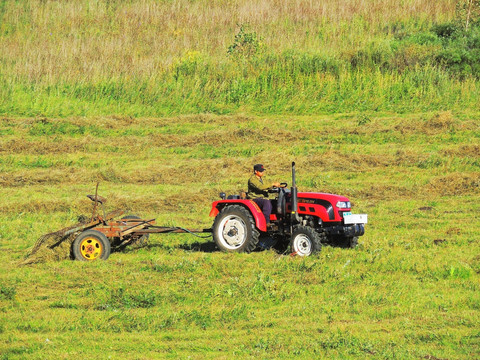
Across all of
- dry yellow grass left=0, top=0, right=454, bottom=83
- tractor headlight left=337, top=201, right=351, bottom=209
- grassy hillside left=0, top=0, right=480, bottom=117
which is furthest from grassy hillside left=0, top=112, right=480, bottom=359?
dry yellow grass left=0, top=0, right=454, bottom=83

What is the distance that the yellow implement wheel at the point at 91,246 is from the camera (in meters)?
10.2

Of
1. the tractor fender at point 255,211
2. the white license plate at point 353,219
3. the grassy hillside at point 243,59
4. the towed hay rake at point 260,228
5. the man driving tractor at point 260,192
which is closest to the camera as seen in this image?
the white license plate at point 353,219

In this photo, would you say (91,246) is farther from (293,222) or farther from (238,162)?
(238,162)

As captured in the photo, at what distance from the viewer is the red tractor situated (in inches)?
397

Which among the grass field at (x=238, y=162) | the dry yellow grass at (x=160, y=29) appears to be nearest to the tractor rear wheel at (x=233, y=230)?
the grass field at (x=238, y=162)

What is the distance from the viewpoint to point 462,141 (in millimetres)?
17750

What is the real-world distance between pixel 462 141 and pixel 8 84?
13.7 meters

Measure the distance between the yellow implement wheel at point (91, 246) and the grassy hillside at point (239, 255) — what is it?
0.22 metres

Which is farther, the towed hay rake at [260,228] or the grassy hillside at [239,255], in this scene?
the towed hay rake at [260,228]

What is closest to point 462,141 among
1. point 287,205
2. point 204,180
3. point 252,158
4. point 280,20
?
point 252,158

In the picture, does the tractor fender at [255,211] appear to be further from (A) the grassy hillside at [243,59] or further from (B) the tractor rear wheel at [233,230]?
(A) the grassy hillside at [243,59]

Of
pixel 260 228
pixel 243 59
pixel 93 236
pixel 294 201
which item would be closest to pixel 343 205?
pixel 294 201

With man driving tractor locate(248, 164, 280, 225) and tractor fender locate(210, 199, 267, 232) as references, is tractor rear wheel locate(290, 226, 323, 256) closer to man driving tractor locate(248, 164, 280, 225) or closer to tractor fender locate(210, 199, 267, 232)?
tractor fender locate(210, 199, 267, 232)

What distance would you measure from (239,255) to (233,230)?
49 cm
